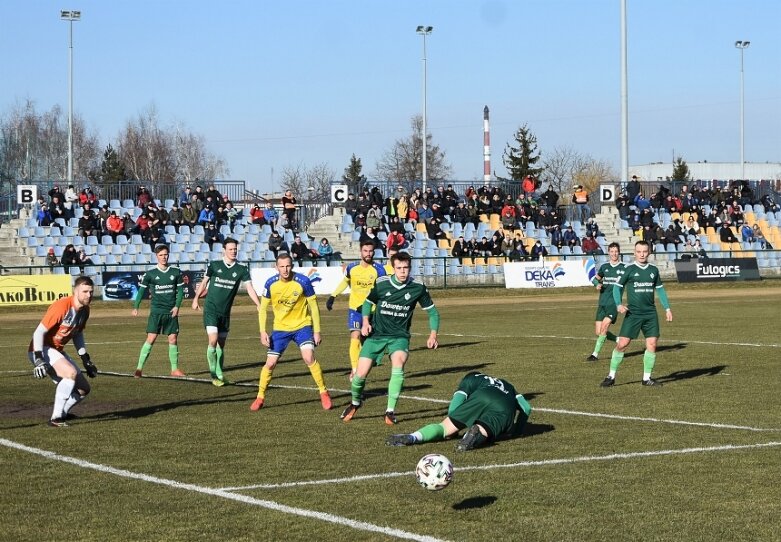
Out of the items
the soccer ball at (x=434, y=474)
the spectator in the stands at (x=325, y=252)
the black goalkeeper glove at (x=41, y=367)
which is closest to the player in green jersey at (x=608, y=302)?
the black goalkeeper glove at (x=41, y=367)

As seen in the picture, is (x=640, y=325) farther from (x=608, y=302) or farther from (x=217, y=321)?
(x=217, y=321)

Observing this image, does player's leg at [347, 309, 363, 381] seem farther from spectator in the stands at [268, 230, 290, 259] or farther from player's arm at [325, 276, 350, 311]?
spectator in the stands at [268, 230, 290, 259]

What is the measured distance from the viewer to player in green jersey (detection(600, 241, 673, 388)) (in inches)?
735

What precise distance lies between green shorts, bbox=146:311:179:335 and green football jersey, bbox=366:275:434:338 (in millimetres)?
7591

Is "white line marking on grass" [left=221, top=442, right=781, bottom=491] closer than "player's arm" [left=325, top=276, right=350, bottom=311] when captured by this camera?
Yes

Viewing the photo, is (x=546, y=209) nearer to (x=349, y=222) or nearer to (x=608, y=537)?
(x=349, y=222)

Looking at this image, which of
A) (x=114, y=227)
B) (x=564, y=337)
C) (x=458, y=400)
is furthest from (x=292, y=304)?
(x=114, y=227)

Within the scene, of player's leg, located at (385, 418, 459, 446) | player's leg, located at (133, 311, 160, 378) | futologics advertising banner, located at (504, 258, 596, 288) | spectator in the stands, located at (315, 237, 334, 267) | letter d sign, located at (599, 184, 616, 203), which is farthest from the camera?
letter d sign, located at (599, 184, 616, 203)

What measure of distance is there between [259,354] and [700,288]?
30987mm

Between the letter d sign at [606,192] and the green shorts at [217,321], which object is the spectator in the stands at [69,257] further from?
the letter d sign at [606,192]

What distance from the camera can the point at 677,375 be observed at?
2005cm

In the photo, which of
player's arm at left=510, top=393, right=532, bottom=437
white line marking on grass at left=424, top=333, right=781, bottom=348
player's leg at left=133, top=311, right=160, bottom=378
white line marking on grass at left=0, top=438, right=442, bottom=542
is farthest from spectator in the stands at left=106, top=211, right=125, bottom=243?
player's arm at left=510, top=393, right=532, bottom=437

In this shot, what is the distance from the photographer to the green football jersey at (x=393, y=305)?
14656mm

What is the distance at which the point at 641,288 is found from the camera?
19062 mm
